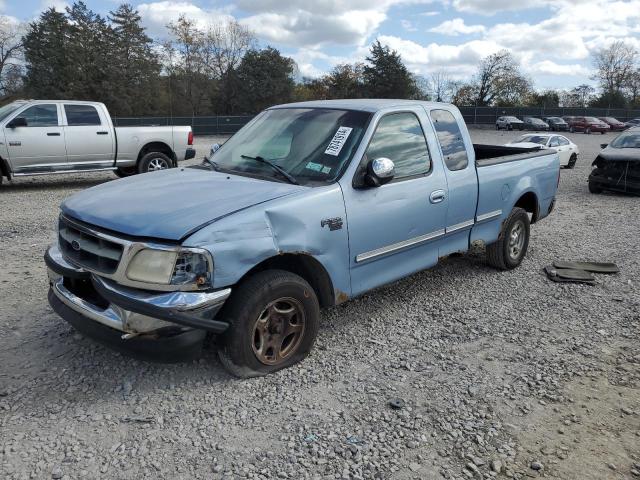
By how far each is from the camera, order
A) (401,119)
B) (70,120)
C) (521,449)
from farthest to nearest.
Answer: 1. (70,120)
2. (401,119)
3. (521,449)

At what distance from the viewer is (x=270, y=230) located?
3287 millimetres

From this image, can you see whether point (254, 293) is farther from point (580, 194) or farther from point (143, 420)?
point (580, 194)

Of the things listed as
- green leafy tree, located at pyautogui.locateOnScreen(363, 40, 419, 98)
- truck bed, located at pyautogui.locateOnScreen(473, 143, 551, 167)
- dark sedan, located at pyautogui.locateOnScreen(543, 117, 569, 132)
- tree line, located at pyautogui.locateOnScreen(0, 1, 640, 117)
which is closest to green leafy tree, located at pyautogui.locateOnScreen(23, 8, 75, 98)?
tree line, located at pyautogui.locateOnScreen(0, 1, 640, 117)

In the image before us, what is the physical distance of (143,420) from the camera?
3.06 m

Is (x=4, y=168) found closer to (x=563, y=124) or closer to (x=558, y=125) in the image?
(x=558, y=125)

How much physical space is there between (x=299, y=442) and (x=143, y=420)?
945mm

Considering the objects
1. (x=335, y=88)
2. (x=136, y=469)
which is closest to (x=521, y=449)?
(x=136, y=469)

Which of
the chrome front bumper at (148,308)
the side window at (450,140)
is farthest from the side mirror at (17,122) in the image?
the side window at (450,140)

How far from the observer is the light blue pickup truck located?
301 cm

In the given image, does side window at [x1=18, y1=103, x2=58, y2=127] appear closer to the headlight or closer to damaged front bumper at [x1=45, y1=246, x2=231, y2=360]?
damaged front bumper at [x1=45, y1=246, x2=231, y2=360]

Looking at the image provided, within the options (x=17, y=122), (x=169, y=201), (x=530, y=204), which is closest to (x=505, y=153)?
(x=530, y=204)

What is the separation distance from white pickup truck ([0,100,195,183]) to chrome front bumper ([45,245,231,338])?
28.9 feet

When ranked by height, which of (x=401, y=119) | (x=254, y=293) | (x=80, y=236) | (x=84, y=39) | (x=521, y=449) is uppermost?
(x=84, y=39)

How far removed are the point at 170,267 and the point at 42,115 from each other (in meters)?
9.69
